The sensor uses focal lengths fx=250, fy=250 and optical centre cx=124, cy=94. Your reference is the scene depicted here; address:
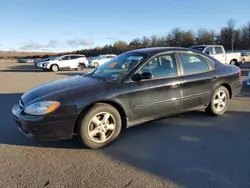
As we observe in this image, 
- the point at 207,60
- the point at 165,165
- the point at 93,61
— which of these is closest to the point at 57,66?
the point at 93,61

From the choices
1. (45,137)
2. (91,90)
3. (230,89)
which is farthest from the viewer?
(230,89)

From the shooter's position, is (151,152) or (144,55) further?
(144,55)

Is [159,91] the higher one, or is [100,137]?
[159,91]

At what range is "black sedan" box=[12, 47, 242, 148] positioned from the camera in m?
3.64

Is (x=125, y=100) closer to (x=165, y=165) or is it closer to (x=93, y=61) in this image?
(x=165, y=165)

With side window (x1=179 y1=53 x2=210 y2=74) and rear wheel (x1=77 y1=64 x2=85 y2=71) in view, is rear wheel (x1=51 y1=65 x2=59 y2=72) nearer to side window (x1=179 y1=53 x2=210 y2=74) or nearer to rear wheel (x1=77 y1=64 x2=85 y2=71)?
rear wheel (x1=77 y1=64 x2=85 y2=71)

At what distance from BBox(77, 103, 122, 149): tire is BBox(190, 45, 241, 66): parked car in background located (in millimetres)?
14597

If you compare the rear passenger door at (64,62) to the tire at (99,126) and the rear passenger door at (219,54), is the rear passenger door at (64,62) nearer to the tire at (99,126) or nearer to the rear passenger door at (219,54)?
the rear passenger door at (219,54)

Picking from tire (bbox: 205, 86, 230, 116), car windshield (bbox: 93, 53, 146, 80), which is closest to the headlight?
car windshield (bbox: 93, 53, 146, 80)

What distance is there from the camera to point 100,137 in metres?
3.93

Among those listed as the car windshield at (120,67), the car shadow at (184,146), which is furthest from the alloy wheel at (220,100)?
the car windshield at (120,67)

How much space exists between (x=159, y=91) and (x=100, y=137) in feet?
4.34

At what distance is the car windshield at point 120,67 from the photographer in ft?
14.3

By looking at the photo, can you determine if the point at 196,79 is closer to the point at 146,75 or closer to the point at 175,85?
the point at 175,85
